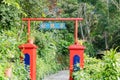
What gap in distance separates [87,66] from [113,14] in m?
11.4

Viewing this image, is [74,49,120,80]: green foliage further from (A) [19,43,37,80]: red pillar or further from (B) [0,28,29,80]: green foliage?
(A) [19,43,37,80]: red pillar

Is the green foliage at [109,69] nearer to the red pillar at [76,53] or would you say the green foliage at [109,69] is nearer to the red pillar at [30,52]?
the red pillar at [76,53]

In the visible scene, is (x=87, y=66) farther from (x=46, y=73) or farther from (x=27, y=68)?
(x=46, y=73)

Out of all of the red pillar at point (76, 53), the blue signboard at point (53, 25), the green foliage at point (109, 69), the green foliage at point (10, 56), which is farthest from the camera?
the blue signboard at point (53, 25)

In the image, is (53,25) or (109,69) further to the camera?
(53,25)

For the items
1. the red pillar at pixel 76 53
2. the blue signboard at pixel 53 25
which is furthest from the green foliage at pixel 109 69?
the blue signboard at pixel 53 25

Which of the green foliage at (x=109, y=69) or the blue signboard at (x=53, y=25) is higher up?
the blue signboard at (x=53, y=25)

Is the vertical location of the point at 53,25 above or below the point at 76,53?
above

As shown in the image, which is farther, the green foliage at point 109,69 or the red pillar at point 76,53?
the red pillar at point 76,53

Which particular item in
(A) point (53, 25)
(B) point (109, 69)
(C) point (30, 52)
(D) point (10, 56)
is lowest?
(B) point (109, 69)

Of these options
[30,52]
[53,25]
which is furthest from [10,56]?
[53,25]

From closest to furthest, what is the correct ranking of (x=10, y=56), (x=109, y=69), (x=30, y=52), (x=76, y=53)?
1. (x=109, y=69)
2. (x=10, y=56)
3. (x=76, y=53)
4. (x=30, y=52)

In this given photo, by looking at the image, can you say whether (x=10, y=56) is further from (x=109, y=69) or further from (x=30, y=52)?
(x=109, y=69)

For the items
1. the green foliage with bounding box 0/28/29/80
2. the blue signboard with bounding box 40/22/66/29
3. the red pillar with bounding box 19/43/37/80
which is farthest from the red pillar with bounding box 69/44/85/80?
the green foliage with bounding box 0/28/29/80
